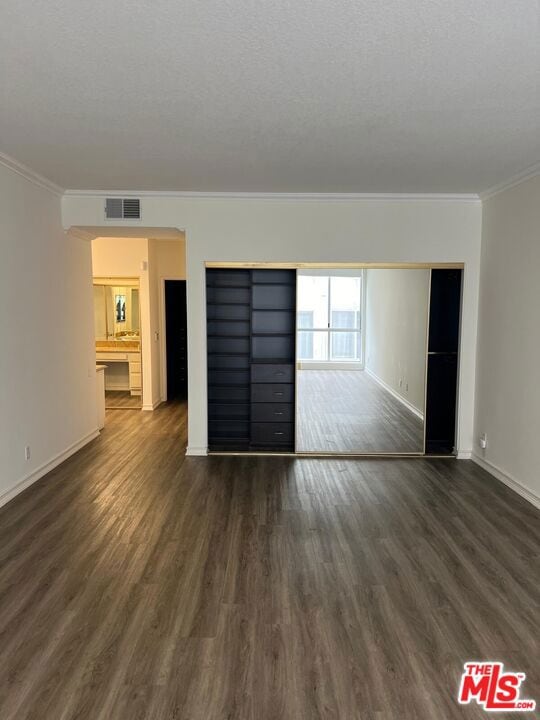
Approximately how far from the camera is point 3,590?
2693mm

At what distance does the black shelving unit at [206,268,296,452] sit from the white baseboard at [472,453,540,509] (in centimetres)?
195

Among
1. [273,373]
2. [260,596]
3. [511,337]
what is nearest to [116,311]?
[273,373]

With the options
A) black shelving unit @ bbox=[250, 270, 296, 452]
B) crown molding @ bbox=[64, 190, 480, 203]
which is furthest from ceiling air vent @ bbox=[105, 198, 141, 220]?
black shelving unit @ bbox=[250, 270, 296, 452]

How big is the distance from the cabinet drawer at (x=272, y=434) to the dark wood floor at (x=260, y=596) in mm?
860

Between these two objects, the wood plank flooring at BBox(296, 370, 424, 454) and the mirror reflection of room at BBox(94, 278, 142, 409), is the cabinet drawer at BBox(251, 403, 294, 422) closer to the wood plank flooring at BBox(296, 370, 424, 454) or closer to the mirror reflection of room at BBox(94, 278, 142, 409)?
the wood plank flooring at BBox(296, 370, 424, 454)

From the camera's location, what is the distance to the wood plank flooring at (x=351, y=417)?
5.37 m

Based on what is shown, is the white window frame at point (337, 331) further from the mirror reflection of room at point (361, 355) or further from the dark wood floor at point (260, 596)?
the dark wood floor at point (260, 596)

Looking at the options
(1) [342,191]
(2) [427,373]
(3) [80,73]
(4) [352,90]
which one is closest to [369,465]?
(2) [427,373]

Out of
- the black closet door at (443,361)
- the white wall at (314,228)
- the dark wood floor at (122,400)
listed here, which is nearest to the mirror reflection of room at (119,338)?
the dark wood floor at (122,400)

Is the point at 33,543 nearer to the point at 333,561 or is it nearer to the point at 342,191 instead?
the point at 333,561

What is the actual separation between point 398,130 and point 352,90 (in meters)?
0.71

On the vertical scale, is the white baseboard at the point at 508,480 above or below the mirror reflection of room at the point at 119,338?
below

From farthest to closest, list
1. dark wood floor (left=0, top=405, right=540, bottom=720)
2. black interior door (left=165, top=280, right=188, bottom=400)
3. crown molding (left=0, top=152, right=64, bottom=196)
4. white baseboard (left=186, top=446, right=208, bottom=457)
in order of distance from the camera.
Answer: black interior door (left=165, top=280, right=188, bottom=400) < white baseboard (left=186, top=446, right=208, bottom=457) < crown molding (left=0, top=152, right=64, bottom=196) < dark wood floor (left=0, top=405, right=540, bottom=720)

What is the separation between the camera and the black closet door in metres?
5.20
